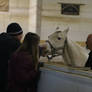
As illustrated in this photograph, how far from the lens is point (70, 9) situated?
28.2 feet

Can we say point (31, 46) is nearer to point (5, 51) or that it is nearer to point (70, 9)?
point (5, 51)

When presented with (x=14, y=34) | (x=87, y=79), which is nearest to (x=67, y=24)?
(x=14, y=34)

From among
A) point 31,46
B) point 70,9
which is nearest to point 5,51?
point 31,46

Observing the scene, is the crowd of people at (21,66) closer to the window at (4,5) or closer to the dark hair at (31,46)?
the dark hair at (31,46)

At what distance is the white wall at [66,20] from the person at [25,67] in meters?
5.46

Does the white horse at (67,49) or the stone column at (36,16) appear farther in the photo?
the stone column at (36,16)

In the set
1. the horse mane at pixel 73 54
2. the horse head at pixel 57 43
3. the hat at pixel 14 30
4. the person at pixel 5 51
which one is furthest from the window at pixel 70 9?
the person at pixel 5 51

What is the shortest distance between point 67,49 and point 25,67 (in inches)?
43.9

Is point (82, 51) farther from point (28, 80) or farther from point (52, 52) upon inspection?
point (28, 80)

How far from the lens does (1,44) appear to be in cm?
317

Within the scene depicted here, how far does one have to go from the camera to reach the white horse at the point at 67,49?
363 cm

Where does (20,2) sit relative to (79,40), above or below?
above

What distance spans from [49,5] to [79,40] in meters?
1.35

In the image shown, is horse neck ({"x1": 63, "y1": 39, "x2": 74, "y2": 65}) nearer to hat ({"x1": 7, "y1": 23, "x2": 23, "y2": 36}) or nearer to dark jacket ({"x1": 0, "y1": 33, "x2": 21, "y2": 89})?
hat ({"x1": 7, "y1": 23, "x2": 23, "y2": 36})
